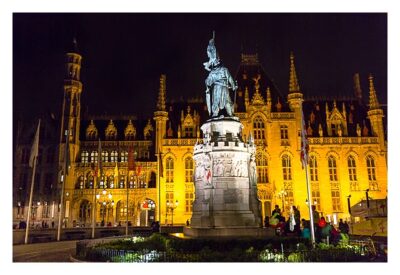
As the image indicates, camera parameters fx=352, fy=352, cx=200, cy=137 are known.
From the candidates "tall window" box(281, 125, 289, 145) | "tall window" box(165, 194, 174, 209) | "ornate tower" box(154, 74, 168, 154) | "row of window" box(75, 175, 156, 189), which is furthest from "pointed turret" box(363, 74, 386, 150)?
"row of window" box(75, 175, 156, 189)

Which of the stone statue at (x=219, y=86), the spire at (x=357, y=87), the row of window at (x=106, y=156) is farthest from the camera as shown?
the spire at (x=357, y=87)

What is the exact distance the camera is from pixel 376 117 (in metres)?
44.8

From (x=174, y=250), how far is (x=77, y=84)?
39579 mm

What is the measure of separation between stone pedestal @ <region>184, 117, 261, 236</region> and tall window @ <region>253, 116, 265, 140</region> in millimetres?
27290

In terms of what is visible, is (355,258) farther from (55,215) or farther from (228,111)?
(55,215)

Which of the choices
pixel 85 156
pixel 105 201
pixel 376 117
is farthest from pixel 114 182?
pixel 376 117

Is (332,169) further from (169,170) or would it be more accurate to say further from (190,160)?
(169,170)

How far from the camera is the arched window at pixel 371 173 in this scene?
1699 inches

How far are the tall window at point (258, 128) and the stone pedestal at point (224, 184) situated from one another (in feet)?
89.5

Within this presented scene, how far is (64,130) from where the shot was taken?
4591 centimetres

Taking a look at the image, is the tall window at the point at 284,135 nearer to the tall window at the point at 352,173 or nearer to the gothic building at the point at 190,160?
the gothic building at the point at 190,160

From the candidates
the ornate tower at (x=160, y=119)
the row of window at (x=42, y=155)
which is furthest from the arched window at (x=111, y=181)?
the row of window at (x=42, y=155)

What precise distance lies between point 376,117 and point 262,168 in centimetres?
1624
